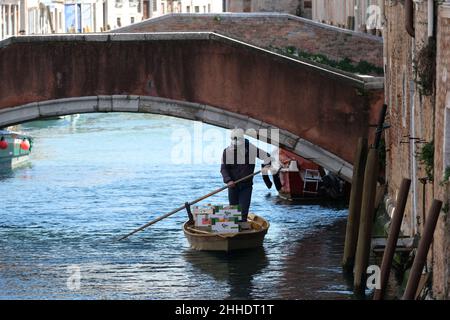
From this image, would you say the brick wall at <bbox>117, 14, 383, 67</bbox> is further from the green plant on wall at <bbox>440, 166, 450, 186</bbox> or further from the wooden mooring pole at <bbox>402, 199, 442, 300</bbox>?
the wooden mooring pole at <bbox>402, 199, 442, 300</bbox>

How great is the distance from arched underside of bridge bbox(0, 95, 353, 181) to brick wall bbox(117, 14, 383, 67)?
3512 millimetres

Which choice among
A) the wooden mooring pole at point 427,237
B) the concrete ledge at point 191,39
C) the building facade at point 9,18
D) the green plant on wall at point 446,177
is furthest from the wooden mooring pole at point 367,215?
the building facade at point 9,18

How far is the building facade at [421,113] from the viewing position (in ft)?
28.1

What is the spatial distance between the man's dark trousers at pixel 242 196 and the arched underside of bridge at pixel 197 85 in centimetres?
90

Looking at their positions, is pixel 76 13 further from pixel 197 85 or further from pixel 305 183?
pixel 197 85

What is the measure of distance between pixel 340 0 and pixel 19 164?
15.7 feet

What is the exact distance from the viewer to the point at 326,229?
44.7 ft

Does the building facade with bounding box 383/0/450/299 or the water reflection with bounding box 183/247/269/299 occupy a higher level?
the building facade with bounding box 383/0/450/299

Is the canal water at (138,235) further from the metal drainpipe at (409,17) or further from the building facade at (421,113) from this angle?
the metal drainpipe at (409,17)

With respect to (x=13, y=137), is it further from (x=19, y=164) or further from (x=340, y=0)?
(x=340, y=0)

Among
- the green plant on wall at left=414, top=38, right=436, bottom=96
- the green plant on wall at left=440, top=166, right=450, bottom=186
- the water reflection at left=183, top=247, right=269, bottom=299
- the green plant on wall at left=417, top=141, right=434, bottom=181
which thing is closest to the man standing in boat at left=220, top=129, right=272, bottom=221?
the water reflection at left=183, top=247, right=269, bottom=299

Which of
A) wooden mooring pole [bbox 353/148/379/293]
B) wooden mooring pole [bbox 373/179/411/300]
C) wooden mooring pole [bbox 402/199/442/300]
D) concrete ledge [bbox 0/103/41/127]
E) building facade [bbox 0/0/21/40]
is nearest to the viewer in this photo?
wooden mooring pole [bbox 402/199/442/300]

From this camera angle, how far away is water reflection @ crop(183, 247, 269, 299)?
11023 millimetres
